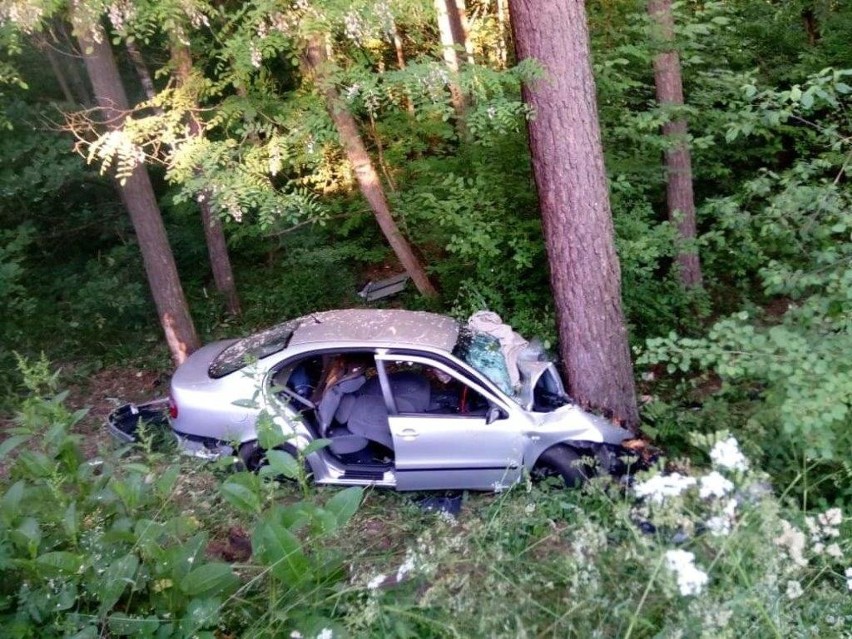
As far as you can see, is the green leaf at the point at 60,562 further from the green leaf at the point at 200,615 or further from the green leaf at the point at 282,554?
the green leaf at the point at 282,554

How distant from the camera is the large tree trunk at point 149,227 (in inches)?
326

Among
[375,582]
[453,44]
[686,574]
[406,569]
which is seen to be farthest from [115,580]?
[453,44]

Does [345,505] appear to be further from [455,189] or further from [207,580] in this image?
[455,189]

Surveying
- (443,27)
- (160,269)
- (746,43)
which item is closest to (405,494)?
(160,269)

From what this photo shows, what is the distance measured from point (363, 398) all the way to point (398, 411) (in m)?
0.41

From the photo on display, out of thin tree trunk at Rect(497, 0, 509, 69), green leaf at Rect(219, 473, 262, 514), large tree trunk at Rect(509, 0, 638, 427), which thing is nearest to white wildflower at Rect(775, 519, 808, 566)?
green leaf at Rect(219, 473, 262, 514)

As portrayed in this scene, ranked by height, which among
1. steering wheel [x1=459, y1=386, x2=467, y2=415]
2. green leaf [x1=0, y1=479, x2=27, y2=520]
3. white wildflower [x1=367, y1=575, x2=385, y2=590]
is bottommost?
steering wheel [x1=459, y1=386, x2=467, y2=415]

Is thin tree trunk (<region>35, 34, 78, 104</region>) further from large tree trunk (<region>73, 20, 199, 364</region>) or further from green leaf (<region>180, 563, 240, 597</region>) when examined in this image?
green leaf (<region>180, 563, 240, 597</region>)

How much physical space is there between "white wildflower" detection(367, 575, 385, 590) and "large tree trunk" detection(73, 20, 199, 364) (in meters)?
A: 7.48

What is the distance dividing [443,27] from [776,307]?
6.31 meters

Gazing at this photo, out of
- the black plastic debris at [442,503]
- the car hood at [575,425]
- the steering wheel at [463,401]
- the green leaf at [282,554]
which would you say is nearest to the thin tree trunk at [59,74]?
the steering wheel at [463,401]

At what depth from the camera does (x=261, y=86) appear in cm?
793

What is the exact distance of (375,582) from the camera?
238cm

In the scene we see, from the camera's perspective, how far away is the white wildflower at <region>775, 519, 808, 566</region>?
2.24 meters
